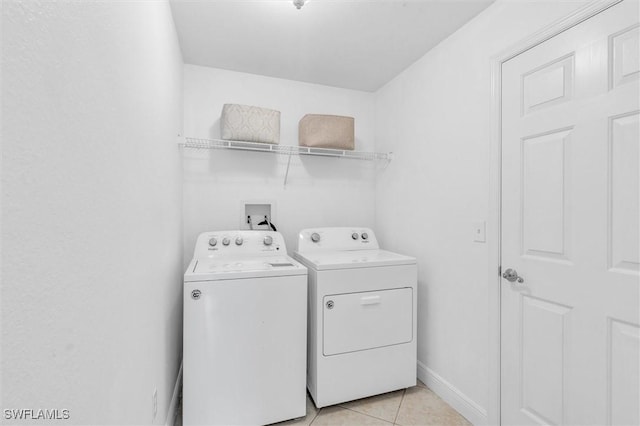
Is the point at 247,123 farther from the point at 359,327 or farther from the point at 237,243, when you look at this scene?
the point at 359,327

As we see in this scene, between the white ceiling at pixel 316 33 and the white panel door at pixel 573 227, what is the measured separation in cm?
60

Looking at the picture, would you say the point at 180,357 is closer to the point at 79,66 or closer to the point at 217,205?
the point at 217,205

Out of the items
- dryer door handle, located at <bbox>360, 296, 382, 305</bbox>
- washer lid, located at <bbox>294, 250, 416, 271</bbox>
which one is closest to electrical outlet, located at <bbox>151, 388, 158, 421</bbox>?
washer lid, located at <bbox>294, 250, 416, 271</bbox>

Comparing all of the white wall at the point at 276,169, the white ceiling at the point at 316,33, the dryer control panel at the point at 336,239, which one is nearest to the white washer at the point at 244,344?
the dryer control panel at the point at 336,239

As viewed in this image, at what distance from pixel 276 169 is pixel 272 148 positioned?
0.23m

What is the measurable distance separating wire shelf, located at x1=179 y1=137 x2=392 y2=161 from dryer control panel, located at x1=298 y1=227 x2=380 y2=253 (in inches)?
25.7

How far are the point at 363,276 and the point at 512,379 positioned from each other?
92 centimetres

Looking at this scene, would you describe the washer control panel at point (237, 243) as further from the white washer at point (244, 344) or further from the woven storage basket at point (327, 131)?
the woven storage basket at point (327, 131)

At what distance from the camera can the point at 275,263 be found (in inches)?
72.1

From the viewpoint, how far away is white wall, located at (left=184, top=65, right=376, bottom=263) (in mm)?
2295

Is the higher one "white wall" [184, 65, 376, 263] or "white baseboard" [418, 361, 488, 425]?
"white wall" [184, 65, 376, 263]

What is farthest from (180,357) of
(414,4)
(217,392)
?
(414,4)

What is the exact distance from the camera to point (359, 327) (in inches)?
71.1

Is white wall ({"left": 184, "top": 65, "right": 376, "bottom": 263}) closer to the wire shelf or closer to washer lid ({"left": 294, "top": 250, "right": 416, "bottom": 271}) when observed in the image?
the wire shelf
